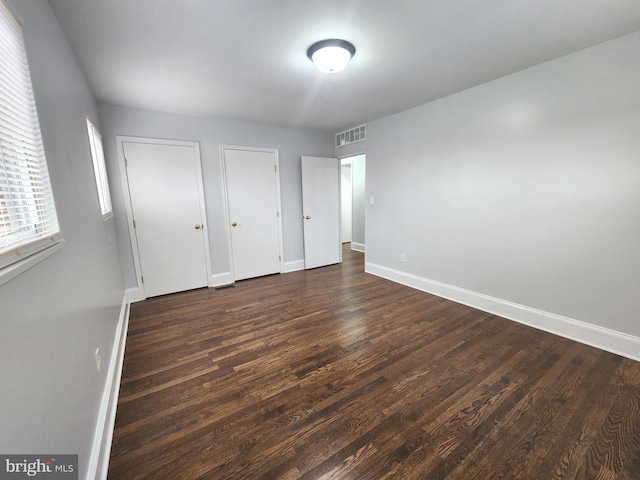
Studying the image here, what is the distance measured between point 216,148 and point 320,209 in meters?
1.98

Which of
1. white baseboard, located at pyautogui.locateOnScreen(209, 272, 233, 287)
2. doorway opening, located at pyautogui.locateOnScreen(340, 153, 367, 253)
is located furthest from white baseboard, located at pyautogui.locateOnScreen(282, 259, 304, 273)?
doorway opening, located at pyautogui.locateOnScreen(340, 153, 367, 253)

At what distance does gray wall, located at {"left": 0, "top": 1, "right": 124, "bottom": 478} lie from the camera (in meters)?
0.70

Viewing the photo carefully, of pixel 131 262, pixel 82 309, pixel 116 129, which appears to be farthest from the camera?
pixel 131 262

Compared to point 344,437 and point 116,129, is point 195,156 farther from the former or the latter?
point 344,437

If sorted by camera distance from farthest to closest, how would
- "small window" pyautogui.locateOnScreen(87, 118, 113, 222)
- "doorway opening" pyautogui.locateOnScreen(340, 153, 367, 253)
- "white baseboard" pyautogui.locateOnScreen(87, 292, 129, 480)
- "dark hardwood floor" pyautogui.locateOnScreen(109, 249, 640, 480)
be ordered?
"doorway opening" pyautogui.locateOnScreen(340, 153, 367, 253) → "small window" pyautogui.locateOnScreen(87, 118, 113, 222) → "dark hardwood floor" pyautogui.locateOnScreen(109, 249, 640, 480) → "white baseboard" pyautogui.locateOnScreen(87, 292, 129, 480)

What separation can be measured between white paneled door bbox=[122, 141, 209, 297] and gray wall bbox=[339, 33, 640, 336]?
3.03m

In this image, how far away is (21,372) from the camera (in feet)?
2.33

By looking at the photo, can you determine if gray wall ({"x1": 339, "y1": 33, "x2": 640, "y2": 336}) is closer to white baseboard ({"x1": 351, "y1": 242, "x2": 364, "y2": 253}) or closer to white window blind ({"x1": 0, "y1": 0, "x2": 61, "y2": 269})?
white baseboard ({"x1": 351, "y1": 242, "x2": 364, "y2": 253})

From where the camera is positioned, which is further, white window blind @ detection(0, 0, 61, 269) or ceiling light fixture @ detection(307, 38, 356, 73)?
ceiling light fixture @ detection(307, 38, 356, 73)

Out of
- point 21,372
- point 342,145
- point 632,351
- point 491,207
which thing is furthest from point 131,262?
point 632,351

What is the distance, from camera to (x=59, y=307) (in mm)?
1031

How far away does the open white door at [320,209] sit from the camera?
452 cm

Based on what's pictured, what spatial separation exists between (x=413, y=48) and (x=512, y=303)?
2.64 metres

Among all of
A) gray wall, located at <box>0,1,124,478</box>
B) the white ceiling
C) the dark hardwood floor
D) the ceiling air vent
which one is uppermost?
the white ceiling
